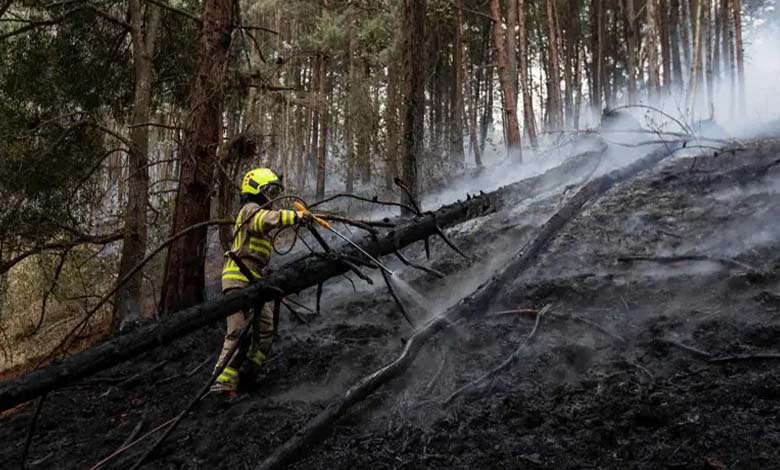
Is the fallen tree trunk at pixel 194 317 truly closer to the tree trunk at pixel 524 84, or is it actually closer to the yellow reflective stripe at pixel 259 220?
the yellow reflective stripe at pixel 259 220

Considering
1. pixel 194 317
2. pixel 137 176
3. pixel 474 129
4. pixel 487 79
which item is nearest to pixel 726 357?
pixel 194 317

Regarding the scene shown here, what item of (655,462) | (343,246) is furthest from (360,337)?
(655,462)

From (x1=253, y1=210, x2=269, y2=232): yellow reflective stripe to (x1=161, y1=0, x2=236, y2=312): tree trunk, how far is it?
1.93m

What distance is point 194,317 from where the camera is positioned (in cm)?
382

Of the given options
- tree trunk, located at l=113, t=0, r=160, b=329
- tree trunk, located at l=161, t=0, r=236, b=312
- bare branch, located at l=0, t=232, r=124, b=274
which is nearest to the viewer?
bare branch, located at l=0, t=232, r=124, b=274

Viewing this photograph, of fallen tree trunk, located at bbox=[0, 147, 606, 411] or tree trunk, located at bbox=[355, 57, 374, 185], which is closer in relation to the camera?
fallen tree trunk, located at bbox=[0, 147, 606, 411]

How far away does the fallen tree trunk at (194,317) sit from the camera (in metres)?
3.27

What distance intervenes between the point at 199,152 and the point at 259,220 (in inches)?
91.2

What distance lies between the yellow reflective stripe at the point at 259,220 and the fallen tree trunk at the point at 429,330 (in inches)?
64.5

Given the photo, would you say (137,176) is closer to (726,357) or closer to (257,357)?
(257,357)

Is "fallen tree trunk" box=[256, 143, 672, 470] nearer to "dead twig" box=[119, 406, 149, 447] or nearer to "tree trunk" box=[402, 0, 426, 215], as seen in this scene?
"dead twig" box=[119, 406, 149, 447]

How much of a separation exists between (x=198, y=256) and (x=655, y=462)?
5717 mm

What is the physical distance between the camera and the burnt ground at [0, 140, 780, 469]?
321 centimetres

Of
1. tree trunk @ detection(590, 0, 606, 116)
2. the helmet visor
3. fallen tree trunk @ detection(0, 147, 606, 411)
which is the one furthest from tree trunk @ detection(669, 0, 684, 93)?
the helmet visor
